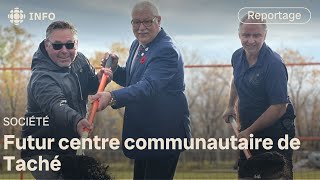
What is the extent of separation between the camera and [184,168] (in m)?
13.4

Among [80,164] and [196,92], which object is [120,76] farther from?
[80,164]

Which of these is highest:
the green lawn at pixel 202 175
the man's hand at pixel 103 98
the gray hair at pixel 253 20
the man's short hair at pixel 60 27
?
the gray hair at pixel 253 20

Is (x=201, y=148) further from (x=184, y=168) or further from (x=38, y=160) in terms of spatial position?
(x=38, y=160)


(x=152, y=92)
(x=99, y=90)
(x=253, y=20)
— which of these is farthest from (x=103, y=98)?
(x=253, y=20)

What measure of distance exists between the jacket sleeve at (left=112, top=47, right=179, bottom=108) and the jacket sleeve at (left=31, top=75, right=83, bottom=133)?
0.98ft

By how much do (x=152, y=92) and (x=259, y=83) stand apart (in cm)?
71

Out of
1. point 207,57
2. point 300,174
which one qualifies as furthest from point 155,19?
point 300,174

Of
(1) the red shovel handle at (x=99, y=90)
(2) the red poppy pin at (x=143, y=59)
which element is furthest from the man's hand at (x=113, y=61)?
(2) the red poppy pin at (x=143, y=59)

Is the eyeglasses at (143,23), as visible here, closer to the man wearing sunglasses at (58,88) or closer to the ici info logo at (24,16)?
the man wearing sunglasses at (58,88)

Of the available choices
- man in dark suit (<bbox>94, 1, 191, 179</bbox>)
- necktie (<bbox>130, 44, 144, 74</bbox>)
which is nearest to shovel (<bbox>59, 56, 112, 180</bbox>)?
man in dark suit (<bbox>94, 1, 191, 179</bbox>)

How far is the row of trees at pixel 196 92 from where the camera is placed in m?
13.3

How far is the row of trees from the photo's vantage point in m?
13.3

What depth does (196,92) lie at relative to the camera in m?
13.4

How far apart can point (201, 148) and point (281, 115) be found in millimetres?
563
